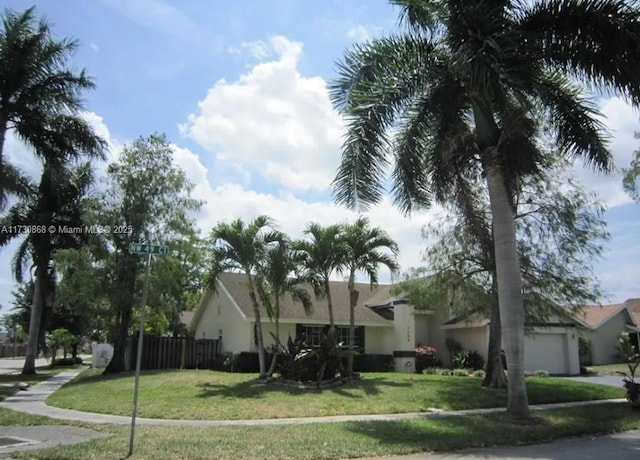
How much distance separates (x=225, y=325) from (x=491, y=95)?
22.4m

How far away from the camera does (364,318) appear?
98.2ft

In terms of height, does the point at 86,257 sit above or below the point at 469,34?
below

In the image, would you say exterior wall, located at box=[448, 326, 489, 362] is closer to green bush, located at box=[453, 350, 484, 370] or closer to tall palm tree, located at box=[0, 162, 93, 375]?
green bush, located at box=[453, 350, 484, 370]

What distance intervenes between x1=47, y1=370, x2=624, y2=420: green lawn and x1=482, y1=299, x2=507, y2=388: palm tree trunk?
58 centimetres

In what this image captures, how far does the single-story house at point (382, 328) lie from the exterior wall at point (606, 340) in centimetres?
657

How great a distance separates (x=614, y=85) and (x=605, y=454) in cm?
722

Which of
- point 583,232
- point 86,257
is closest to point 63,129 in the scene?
point 86,257

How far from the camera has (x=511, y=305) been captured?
41.9ft

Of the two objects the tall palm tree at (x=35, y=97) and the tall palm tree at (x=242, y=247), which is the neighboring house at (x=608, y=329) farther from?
the tall palm tree at (x=35, y=97)

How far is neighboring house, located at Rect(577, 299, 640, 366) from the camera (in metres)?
36.7

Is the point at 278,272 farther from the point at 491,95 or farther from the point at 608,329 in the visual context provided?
the point at 608,329

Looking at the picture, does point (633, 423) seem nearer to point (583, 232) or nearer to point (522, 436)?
point (522, 436)

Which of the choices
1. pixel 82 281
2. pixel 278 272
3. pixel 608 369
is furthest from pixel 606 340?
pixel 82 281

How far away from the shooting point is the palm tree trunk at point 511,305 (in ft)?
41.7
